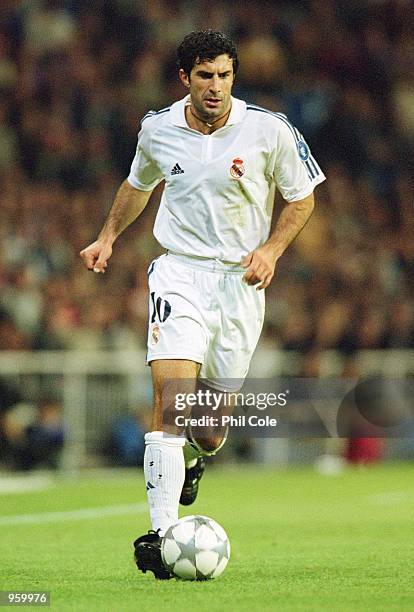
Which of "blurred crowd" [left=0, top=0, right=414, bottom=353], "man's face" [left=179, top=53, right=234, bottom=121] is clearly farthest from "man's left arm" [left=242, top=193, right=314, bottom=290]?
"blurred crowd" [left=0, top=0, right=414, bottom=353]

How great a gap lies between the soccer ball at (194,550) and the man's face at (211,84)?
1897 mm

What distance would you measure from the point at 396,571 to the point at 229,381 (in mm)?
1224

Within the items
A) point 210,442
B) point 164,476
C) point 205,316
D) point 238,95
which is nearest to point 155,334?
point 205,316

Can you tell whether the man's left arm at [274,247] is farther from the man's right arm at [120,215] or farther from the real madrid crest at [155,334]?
the man's right arm at [120,215]

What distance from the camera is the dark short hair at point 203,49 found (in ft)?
21.0

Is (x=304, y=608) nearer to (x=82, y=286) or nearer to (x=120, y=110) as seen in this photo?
(x=82, y=286)

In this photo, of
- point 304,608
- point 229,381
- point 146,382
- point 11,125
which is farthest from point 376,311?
point 304,608

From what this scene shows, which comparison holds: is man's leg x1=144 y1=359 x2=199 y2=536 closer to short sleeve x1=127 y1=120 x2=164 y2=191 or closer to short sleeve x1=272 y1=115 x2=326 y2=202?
short sleeve x1=272 y1=115 x2=326 y2=202

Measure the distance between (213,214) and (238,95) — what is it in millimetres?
11361

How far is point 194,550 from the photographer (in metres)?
5.87

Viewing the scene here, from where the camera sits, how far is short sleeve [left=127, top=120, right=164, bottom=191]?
6.86 meters

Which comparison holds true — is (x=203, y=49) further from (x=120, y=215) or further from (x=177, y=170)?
(x=120, y=215)

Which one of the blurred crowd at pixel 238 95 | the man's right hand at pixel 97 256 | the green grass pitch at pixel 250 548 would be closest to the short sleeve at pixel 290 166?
the man's right hand at pixel 97 256

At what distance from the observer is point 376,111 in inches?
733
